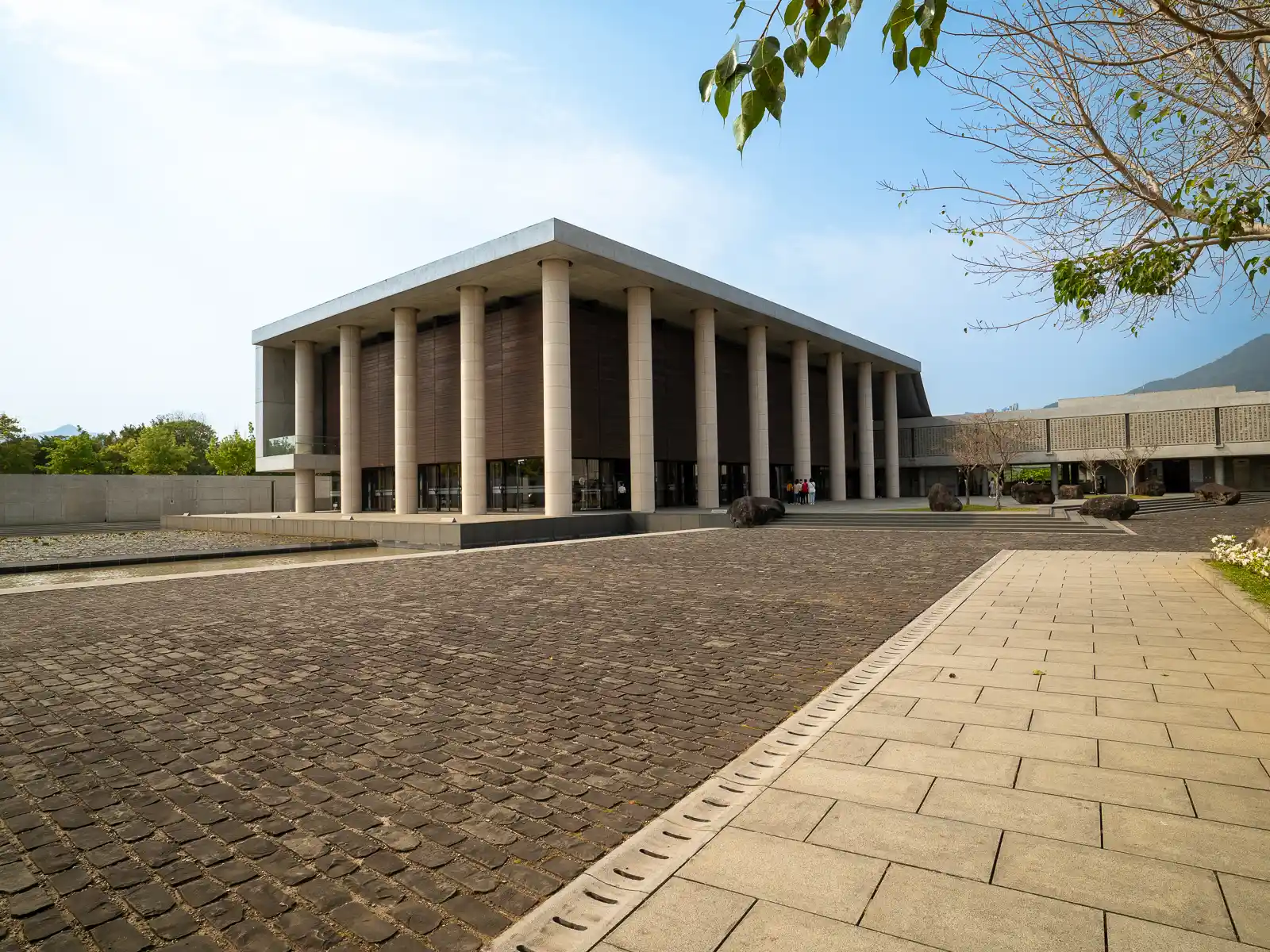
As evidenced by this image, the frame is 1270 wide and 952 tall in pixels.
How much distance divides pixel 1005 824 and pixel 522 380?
3085cm

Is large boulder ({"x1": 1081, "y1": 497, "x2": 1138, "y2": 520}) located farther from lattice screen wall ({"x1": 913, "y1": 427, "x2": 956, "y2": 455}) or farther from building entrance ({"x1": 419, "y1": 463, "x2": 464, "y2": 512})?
lattice screen wall ({"x1": 913, "y1": 427, "x2": 956, "y2": 455})

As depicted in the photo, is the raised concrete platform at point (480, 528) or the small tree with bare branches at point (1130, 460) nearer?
the raised concrete platform at point (480, 528)

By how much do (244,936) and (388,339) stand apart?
41286 millimetres

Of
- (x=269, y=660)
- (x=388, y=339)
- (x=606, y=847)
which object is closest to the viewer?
(x=606, y=847)

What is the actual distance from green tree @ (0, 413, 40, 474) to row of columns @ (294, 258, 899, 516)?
38956mm

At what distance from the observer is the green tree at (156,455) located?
248 ft

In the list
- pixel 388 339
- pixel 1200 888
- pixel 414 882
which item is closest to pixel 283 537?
pixel 388 339

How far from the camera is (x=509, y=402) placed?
3334cm

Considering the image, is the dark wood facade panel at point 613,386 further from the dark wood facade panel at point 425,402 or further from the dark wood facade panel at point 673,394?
the dark wood facade panel at point 425,402

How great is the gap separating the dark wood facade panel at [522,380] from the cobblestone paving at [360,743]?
21.2 metres

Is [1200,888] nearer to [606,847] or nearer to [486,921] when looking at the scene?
[606,847]

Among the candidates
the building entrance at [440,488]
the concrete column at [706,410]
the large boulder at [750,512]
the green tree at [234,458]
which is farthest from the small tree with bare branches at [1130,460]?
the green tree at [234,458]

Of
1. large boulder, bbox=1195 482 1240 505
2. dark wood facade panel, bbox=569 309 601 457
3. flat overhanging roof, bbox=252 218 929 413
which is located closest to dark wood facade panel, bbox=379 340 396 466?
flat overhanging roof, bbox=252 218 929 413

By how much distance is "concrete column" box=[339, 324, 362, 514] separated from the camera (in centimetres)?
3966
